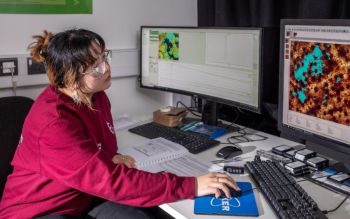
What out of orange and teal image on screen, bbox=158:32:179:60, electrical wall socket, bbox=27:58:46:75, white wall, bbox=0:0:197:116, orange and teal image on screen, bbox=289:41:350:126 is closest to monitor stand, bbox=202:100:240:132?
orange and teal image on screen, bbox=158:32:179:60

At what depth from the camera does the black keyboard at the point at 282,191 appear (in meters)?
1.05

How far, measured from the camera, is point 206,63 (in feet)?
5.89

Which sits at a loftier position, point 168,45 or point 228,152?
point 168,45

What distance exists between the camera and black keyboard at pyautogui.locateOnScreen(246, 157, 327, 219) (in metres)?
1.05

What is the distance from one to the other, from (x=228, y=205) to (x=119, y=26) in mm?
1202

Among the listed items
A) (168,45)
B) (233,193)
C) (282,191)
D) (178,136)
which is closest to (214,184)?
(233,193)

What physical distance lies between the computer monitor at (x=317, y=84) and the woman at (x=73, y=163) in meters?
0.35

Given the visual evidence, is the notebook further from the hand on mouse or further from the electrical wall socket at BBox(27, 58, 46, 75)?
the electrical wall socket at BBox(27, 58, 46, 75)

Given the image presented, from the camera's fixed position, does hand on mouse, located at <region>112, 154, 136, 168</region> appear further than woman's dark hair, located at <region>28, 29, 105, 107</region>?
Yes

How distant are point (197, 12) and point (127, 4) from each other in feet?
1.60

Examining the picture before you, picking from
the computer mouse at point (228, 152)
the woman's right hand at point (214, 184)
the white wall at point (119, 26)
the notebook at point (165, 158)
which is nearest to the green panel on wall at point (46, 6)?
the white wall at point (119, 26)

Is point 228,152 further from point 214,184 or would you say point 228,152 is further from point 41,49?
point 41,49

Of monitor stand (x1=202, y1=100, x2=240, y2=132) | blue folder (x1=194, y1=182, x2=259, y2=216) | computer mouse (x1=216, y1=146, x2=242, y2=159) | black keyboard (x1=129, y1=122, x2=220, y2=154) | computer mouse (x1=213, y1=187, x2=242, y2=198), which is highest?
monitor stand (x1=202, y1=100, x2=240, y2=132)

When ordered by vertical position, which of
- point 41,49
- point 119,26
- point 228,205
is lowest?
point 228,205
